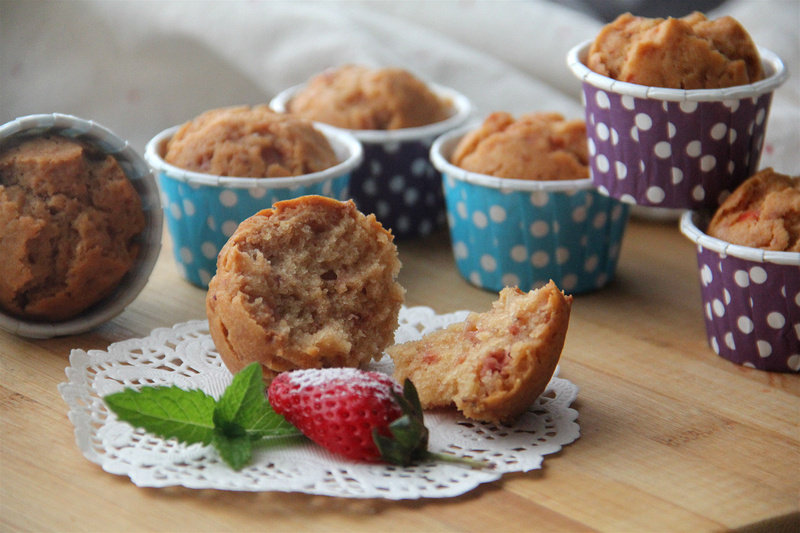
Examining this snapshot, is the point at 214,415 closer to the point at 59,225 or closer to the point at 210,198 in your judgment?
the point at 59,225

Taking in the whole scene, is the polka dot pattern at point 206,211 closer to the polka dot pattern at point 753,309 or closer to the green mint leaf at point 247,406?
the green mint leaf at point 247,406

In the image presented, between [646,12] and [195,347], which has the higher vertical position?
[646,12]

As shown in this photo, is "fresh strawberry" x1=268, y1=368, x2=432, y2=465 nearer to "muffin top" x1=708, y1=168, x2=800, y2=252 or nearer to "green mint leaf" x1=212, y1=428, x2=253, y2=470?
"green mint leaf" x1=212, y1=428, x2=253, y2=470

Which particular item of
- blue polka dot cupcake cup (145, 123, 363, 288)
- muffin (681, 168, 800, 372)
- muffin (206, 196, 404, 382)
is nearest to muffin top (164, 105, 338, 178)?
blue polka dot cupcake cup (145, 123, 363, 288)

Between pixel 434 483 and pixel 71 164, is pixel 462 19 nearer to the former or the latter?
pixel 71 164

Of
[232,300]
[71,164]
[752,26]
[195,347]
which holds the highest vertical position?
[752,26]

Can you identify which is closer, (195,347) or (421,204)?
(195,347)

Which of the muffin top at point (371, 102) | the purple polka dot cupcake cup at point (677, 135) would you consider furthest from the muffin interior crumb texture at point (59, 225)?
the purple polka dot cupcake cup at point (677, 135)

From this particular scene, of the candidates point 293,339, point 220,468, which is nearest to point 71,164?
point 293,339

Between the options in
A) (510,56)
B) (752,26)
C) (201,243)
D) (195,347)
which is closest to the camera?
(195,347)
